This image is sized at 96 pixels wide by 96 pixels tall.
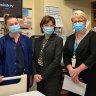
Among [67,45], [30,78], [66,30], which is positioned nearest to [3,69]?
[30,78]

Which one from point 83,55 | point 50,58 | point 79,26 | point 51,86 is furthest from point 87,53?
point 51,86

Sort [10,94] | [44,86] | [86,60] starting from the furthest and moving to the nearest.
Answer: [44,86] < [86,60] < [10,94]

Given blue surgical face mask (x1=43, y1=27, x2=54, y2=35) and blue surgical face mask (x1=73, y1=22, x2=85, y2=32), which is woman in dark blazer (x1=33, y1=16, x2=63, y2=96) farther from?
blue surgical face mask (x1=73, y1=22, x2=85, y2=32)

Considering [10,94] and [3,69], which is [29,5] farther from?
[10,94]

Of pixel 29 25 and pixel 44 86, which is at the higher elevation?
pixel 29 25

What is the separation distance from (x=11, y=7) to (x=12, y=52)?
109 centimetres

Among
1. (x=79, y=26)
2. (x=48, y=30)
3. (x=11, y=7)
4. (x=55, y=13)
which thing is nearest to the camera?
(x=79, y=26)

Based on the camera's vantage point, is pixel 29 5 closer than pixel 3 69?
No

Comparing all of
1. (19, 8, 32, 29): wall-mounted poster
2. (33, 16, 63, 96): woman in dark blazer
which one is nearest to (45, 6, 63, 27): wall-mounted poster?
(19, 8, 32, 29): wall-mounted poster

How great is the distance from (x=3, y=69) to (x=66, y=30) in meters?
1.71

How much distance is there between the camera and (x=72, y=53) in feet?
7.70

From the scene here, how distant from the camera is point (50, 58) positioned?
2.36m

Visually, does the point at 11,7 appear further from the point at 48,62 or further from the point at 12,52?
the point at 48,62

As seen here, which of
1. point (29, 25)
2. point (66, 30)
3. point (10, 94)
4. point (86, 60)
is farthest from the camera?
point (66, 30)
